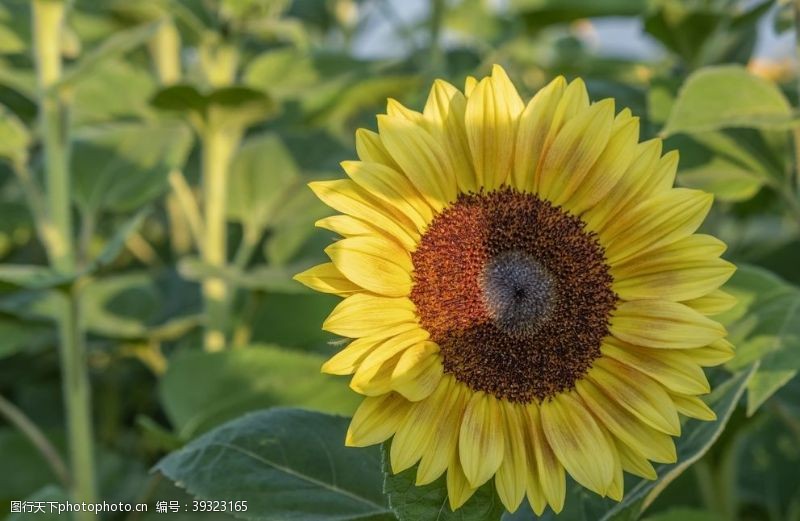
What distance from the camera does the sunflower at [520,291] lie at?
2.80 feet

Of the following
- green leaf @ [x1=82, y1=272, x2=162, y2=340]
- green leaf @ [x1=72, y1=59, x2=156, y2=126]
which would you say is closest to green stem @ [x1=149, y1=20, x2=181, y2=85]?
green leaf @ [x1=72, y1=59, x2=156, y2=126]

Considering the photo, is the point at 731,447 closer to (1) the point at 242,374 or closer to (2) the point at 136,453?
(1) the point at 242,374

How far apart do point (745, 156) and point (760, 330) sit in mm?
337

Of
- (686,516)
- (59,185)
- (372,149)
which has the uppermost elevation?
(59,185)

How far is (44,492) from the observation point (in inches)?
49.8

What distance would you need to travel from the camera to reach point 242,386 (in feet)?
4.44

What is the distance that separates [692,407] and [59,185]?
37.1 inches

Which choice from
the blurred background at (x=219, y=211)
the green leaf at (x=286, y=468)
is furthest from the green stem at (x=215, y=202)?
the green leaf at (x=286, y=468)

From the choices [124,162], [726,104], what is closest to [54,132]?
[124,162]

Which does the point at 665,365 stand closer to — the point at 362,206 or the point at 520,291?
the point at 520,291

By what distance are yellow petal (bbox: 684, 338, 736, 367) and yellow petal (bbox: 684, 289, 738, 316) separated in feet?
0.10

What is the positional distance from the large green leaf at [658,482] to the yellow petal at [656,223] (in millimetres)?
153

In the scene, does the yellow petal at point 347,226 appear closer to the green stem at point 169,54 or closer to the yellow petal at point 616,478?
the yellow petal at point 616,478

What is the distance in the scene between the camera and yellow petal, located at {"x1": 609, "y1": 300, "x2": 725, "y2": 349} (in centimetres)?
86
